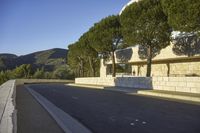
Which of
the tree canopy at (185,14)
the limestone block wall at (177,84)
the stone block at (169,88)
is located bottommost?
the stone block at (169,88)

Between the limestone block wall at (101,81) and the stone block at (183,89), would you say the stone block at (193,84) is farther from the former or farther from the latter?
the limestone block wall at (101,81)

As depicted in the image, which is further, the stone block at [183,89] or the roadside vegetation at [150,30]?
the stone block at [183,89]

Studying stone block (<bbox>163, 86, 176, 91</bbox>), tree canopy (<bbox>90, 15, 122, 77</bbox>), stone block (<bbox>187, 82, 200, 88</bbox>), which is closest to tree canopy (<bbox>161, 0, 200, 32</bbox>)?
stone block (<bbox>187, 82, 200, 88</bbox>)

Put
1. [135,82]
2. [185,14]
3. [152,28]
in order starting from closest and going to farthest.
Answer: [185,14] → [152,28] → [135,82]

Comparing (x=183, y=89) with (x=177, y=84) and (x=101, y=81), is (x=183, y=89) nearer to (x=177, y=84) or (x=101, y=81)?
(x=177, y=84)

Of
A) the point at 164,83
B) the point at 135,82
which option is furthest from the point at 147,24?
the point at 164,83

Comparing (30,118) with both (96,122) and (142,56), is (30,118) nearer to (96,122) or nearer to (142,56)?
(96,122)

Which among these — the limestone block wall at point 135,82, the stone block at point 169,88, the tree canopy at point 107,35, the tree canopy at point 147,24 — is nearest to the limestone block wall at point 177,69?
the tree canopy at point 107,35

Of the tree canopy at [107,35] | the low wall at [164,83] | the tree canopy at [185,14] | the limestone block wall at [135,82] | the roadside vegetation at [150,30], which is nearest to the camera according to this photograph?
the tree canopy at [185,14]

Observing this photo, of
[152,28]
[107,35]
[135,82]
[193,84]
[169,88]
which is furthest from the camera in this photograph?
[107,35]

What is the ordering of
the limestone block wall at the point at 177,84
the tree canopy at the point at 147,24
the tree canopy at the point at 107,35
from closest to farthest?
the limestone block wall at the point at 177,84 → the tree canopy at the point at 147,24 → the tree canopy at the point at 107,35

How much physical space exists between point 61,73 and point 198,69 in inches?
3227

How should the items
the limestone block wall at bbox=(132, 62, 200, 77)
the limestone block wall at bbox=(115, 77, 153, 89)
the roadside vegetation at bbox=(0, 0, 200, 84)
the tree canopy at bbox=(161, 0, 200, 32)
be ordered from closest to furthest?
the tree canopy at bbox=(161, 0, 200, 32), the roadside vegetation at bbox=(0, 0, 200, 84), the limestone block wall at bbox=(115, 77, 153, 89), the limestone block wall at bbox=(132, 62, 200, 77)

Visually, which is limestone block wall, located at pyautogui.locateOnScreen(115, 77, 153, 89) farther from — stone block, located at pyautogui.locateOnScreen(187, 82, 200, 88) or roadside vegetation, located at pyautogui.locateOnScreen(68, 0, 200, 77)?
stone block, located at pyautogui.locateOnScreen(187, 82, 200, 88)
